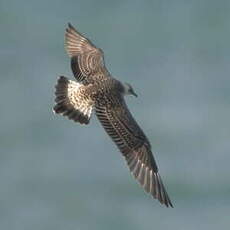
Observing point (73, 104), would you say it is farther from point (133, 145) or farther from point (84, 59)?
point (84, 59)

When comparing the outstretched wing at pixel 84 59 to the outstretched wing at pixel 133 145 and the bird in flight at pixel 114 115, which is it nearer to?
the bird in flight at pixel 114 115

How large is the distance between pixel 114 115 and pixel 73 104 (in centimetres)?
50

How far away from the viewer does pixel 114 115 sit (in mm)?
16828

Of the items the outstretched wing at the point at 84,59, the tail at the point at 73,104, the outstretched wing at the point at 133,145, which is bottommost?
the outstretched wing at the point at 133,145

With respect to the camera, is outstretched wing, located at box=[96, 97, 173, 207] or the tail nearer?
outstretched wing, located at box=[96, 97, 173, 207]

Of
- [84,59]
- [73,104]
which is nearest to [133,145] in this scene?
[73,104]

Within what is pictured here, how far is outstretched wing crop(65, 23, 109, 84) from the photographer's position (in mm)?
17719

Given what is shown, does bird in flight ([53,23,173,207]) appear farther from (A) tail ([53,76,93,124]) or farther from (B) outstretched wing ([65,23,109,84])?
(B) outstretched wing ([65,23,109,84])

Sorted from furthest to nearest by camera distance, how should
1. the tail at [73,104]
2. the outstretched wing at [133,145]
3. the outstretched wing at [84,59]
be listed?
the outstretched wing at [84,59] → the tail at [73,104] → the outstretched wing at [133,145]

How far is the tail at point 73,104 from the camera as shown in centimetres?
1692

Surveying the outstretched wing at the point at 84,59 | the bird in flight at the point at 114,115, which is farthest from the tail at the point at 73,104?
the outstretched wing at the point at 84,59

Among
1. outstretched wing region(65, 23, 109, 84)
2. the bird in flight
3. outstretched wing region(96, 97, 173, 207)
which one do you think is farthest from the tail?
outstretched wing region(65, 23, 109, 84)

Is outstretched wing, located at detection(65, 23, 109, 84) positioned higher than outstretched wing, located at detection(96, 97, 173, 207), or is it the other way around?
outstretched wing, located at detection(65, 23, 109, 84)

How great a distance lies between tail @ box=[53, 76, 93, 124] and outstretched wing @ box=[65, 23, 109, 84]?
471mm
